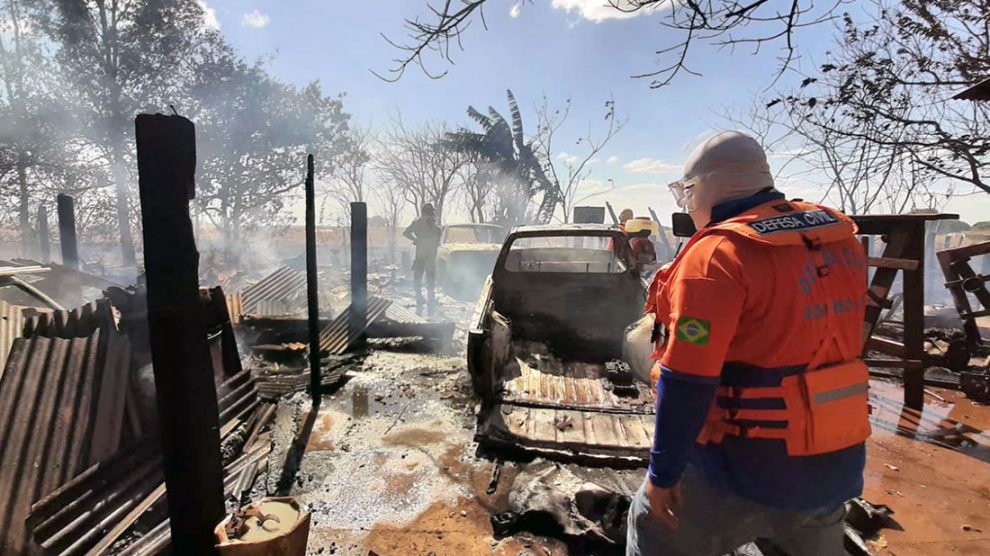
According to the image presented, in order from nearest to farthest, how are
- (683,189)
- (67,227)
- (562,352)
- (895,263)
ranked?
(683,189) < (895,263) < (562,352) < (67,227)

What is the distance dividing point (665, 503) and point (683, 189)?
106 cm

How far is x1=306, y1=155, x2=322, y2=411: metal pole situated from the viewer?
15.2 ft

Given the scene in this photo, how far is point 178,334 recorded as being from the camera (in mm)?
2160

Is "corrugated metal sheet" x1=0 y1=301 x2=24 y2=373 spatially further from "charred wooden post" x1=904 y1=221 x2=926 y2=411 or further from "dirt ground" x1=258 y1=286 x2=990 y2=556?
"charred wooden post" x1=904 y1=221 x2=926 y2=411

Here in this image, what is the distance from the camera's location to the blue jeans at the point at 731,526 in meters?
1.42

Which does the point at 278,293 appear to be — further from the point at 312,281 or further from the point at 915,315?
the point at 915,315

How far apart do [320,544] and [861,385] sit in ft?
10.0

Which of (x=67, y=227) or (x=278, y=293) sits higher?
(x=67, y=227)

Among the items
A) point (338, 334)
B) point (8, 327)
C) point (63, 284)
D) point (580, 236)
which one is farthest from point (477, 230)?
point (8, 327)

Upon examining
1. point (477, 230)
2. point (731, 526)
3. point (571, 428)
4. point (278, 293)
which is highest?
point (477, 230)

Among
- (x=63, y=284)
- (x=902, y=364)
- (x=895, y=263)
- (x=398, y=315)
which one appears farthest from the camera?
(x=398, y=315)

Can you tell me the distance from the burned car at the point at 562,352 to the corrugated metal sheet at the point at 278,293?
15.2ft

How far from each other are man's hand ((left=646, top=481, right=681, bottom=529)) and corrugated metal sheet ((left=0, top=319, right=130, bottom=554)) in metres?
3.33

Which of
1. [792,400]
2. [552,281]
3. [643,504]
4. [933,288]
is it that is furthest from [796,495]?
[933,288]
